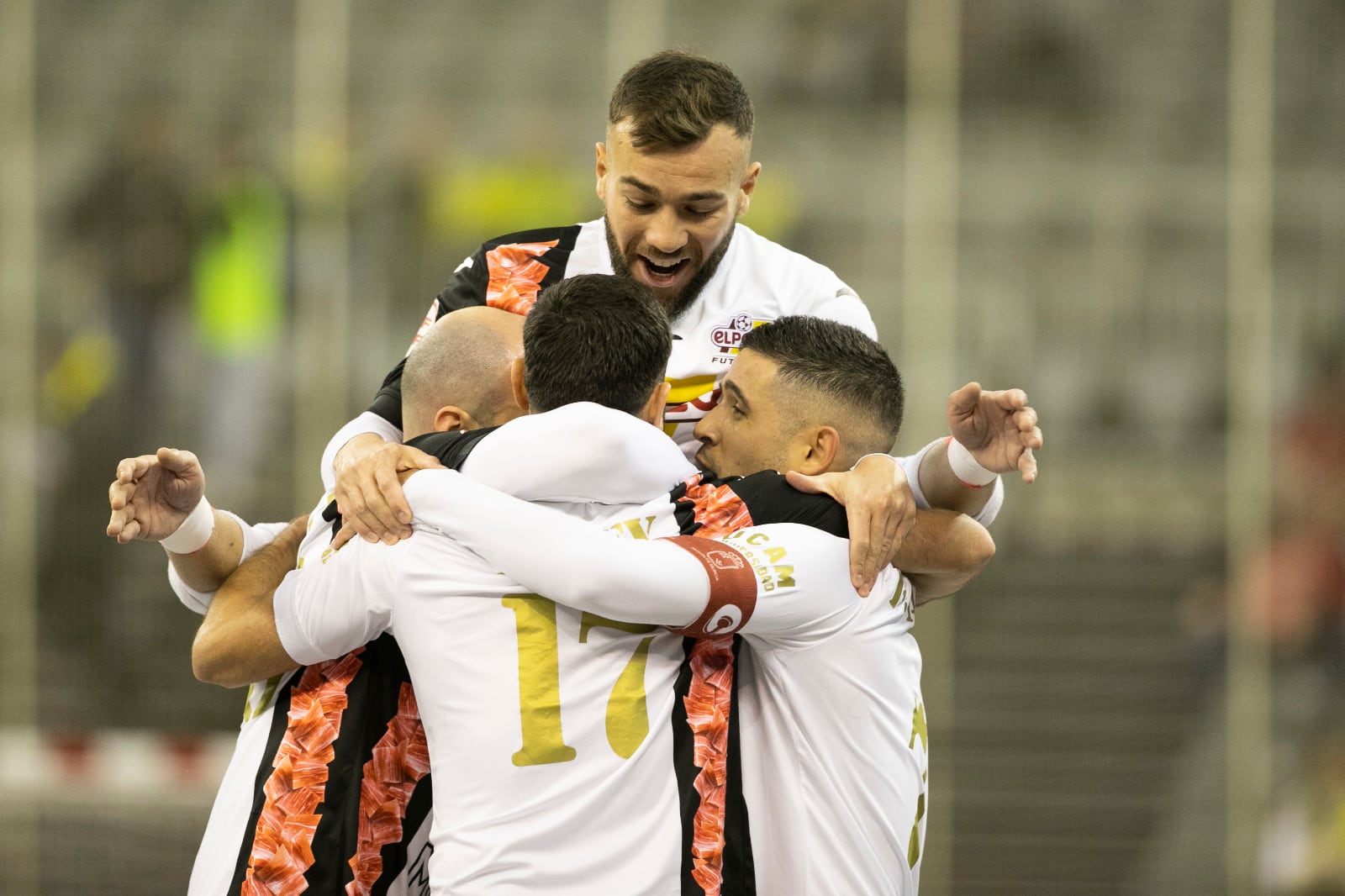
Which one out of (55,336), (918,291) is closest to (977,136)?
(918,291)

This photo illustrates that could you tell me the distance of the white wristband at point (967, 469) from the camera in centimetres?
295

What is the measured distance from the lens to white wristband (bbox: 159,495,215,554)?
110 inches

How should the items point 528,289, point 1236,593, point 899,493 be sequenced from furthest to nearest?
point 1236,593 → point 528,289 → point 899,493

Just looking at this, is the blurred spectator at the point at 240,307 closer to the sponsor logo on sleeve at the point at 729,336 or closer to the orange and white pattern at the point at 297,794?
the sponsor logo on sleeve at the point at 729,336

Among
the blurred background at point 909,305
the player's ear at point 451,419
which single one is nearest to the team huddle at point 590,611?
the player's ear at point 451,419

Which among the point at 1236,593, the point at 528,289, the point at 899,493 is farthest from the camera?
the point at 1236,593

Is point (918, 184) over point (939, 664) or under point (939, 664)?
over

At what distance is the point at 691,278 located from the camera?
3418 millimetres

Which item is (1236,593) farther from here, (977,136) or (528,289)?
(528,289)

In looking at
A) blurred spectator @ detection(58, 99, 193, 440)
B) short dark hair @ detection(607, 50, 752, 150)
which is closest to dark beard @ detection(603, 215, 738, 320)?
short dark hair @ detection(607, 50, 752, 150)

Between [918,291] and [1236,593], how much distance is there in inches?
93.8

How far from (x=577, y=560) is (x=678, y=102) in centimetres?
129

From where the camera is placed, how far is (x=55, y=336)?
852cm

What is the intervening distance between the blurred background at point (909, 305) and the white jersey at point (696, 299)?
15.1 feet
